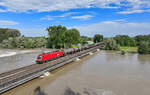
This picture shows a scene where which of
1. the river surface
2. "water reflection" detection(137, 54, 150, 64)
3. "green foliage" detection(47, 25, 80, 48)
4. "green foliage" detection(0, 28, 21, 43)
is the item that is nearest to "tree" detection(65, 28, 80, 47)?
"green foliage" detection(47, 25, 80, 48)

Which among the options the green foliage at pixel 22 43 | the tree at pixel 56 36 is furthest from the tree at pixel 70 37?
the green foliage at pixel 22 43

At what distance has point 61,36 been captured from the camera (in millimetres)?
54562

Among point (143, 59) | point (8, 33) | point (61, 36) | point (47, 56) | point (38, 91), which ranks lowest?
point (38, 91)

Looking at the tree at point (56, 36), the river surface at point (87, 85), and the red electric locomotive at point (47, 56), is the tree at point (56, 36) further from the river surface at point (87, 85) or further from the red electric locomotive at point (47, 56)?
the river surface at point (87, 85)

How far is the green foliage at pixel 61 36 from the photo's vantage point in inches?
2148

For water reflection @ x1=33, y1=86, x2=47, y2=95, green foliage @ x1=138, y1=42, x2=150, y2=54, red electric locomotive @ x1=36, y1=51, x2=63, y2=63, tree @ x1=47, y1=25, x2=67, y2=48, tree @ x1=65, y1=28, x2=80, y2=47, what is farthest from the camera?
tree @ x1=47, y1=25, x2=67, y2=48

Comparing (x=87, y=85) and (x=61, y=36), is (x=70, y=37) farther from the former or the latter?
(x=87, y=85)

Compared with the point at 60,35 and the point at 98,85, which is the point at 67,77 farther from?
the point at 60,35

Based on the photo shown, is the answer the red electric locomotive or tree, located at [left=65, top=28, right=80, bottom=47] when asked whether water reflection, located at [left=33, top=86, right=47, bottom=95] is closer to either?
the red electric locomotive

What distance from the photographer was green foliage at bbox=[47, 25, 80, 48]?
54.6 m

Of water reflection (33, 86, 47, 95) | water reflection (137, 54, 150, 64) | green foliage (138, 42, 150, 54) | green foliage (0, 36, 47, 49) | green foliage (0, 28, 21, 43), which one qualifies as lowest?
water reflection (33, 86, 47, 95)

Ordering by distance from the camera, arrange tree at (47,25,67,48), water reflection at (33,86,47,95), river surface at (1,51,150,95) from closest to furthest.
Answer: water reflection at (33,86,47,95) → river surface at (1,51,150,95) → tree at (47,25,67,48)

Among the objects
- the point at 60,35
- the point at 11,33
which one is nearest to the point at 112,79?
the point at 60,35

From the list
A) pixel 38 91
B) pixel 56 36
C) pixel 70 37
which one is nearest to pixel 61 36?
pixel 56 36
